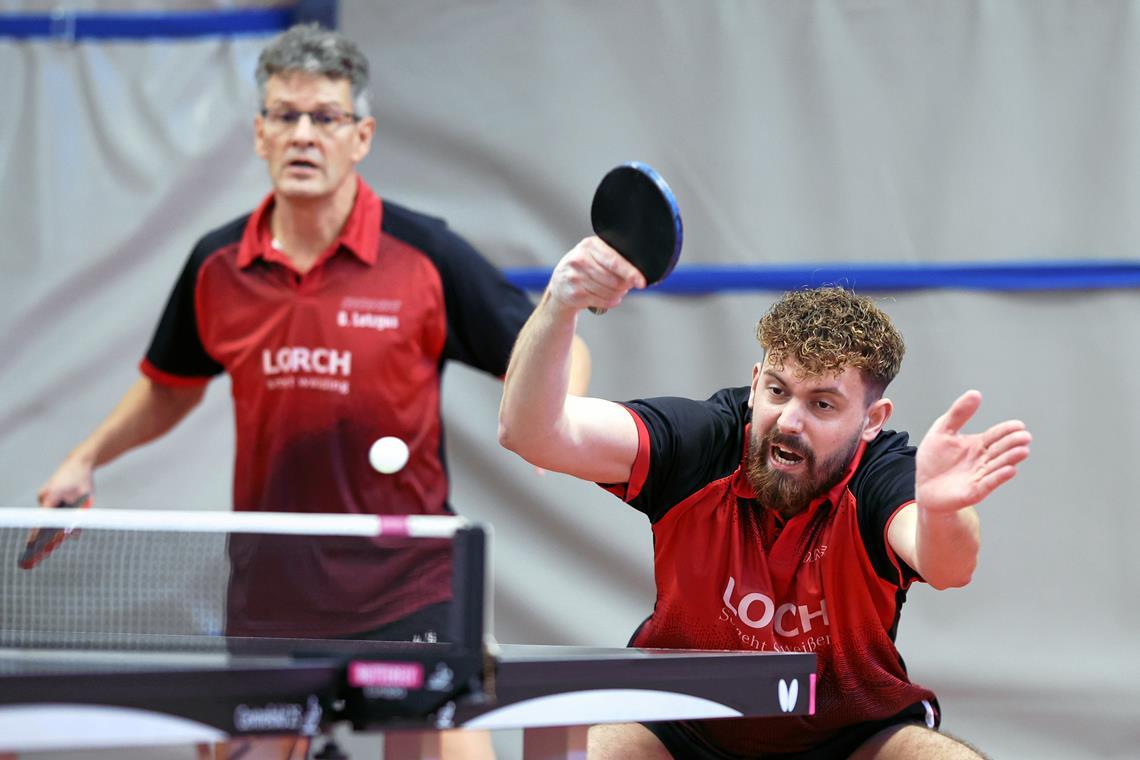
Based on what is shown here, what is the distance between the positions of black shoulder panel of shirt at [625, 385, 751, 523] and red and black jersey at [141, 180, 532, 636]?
992 millimetres

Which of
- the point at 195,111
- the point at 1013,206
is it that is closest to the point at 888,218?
the point at 1013,206

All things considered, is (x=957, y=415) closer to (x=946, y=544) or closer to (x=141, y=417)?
(x=946, y=544)

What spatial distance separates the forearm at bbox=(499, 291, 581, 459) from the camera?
8.32ft

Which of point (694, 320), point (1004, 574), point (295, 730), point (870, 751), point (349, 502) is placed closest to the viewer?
point (295, 730)

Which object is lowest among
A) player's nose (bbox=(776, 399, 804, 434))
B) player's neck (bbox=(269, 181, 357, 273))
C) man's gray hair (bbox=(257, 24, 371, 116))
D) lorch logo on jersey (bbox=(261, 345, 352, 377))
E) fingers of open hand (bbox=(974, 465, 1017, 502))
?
fingers of open hand (bbox=(974, 465, 1017, 502))

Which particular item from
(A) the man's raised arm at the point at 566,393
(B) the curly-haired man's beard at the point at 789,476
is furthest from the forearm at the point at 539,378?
(B) the curly-haired man's beard at the point at 789,476

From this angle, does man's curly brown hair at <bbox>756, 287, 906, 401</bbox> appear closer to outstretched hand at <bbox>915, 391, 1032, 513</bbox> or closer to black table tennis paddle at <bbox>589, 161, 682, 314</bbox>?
outstretched hand at <bbox>915, 391, 1032, 513</bbox>

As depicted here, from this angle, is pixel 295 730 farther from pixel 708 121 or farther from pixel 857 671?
pixel 708 121

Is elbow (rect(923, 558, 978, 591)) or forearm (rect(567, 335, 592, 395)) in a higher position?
forearm (rect(567, 335, 592, 395))

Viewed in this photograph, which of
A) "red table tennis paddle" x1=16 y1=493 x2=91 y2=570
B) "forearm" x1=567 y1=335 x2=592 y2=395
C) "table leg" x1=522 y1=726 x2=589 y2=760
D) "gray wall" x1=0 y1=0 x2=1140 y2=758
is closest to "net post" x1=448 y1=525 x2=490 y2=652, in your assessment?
"table leg" x1=522 y1=726 x2=589 y2=760

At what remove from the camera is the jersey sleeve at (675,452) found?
9.55 feet

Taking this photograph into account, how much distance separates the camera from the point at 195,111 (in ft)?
16.1

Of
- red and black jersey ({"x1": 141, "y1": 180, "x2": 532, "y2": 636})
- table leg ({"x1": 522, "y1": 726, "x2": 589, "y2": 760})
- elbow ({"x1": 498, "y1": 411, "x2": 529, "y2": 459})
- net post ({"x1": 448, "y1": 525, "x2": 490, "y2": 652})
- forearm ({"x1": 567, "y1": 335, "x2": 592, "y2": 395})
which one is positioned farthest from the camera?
red and black jersey ({"x1": 141, "y1": 180, "x2": 532, "y2": 636})

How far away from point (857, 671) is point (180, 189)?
3.17 m
